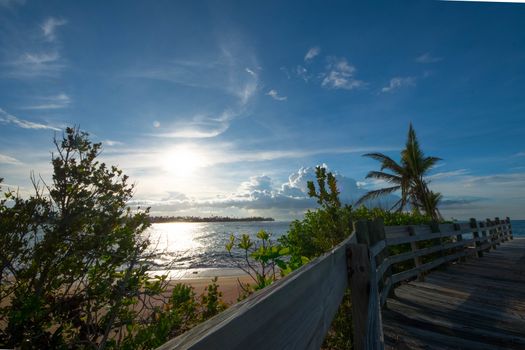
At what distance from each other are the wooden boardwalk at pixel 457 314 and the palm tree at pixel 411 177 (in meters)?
15.8

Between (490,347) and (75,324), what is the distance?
13.7 feet

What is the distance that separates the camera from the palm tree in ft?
68.9

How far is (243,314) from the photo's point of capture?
0.67m

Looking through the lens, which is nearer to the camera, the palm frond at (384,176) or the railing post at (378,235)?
the railing post at (378,235)

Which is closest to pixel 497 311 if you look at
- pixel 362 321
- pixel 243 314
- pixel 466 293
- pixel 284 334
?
pixel 466 293

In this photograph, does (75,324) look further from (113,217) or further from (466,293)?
(466,293)

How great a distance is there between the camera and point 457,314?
3.92 meters

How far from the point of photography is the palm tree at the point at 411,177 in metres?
21.0

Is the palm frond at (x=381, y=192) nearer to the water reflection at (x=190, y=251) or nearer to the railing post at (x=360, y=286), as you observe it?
the water reflection at (x=190, y=251)

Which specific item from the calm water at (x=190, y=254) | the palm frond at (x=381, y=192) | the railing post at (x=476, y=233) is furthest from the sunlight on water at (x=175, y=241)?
the palm frond at (x=381, y=192)

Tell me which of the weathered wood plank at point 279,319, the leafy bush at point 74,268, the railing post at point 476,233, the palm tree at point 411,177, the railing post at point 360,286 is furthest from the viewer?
the palm tree at point 411,177

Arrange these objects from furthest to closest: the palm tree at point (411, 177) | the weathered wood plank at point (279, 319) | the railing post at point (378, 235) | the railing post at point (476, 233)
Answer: the palm tree at point (411, 177) < the railing post at point (476, 233) < the railing post at point (378, 235) < the weathered wood plank at point (279, 319)

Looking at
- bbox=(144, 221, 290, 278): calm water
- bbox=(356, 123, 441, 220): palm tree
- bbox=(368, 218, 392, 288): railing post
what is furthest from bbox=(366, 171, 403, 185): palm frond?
bbox=(368, 218, 392, 288): railing post

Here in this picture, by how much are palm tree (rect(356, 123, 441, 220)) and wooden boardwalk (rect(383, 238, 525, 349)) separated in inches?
621
